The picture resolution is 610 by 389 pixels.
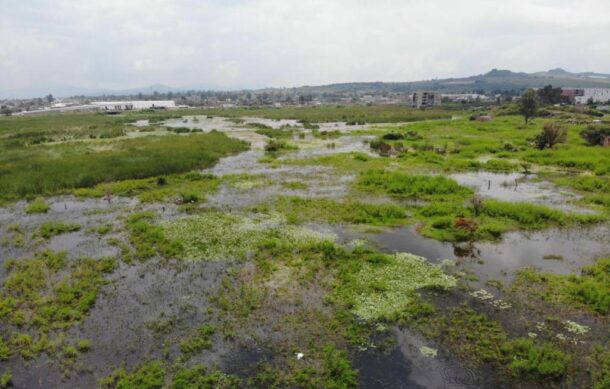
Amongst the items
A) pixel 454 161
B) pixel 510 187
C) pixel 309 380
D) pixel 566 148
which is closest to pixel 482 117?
pixel 566 148

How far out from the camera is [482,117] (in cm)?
6819

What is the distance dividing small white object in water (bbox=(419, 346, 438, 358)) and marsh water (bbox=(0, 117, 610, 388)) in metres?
0.13

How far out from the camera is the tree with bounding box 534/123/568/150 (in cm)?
3797

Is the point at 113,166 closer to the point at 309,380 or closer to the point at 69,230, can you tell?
the point at 69,230

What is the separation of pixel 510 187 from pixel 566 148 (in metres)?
16.1

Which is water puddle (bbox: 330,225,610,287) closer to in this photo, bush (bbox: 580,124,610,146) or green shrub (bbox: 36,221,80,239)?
green shrub (bbox: 36,221,80,239)

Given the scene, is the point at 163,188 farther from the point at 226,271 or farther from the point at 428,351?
the point at 428,351

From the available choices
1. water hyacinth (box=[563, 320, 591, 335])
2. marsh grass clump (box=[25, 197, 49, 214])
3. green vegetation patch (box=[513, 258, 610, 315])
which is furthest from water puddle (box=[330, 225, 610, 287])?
marsh grass clump (box=[25, 197, 49, 214])

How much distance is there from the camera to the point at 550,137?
38.2 metres

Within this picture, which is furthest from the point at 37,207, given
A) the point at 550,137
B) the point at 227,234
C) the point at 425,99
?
the point at 425,99

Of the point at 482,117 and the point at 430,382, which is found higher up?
the point at 482,117

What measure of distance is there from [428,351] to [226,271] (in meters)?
7.82

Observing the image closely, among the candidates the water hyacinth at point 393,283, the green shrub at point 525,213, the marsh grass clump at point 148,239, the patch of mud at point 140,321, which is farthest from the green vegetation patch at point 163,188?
the green shrub at point 525,213

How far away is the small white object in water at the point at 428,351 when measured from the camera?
33.4ft
